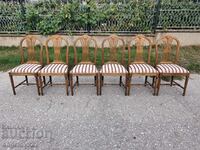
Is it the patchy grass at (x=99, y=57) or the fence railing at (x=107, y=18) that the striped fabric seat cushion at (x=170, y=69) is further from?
the fence railing at (x=107, y=18)

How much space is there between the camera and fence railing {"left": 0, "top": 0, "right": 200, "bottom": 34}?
21.2 ft

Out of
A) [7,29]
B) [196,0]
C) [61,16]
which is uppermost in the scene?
[196,0]

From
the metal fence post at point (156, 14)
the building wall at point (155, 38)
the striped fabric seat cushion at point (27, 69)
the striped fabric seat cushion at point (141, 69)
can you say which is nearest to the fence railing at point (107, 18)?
the metal fence post at point (156, 14)

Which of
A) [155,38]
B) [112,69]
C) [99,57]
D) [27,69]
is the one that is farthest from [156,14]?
[27,69]

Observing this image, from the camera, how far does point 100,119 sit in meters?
3.41

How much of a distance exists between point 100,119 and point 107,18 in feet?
13.1

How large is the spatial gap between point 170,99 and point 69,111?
6.49ft

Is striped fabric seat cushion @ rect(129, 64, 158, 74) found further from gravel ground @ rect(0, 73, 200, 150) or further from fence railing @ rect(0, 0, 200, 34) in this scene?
fence railing @ rect(0, 0, 200, 34)

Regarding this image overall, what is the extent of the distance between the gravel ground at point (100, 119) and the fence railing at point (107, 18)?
269 cm

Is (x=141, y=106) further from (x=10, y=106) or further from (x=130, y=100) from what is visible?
(x=10, y=106)

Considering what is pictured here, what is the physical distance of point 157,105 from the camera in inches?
151

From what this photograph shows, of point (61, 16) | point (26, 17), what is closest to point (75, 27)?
point (61, 16)

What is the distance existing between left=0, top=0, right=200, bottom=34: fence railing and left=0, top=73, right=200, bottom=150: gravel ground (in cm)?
269

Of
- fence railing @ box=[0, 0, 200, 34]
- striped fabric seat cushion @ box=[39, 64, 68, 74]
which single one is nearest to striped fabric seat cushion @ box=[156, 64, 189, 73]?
striped fabric seat cushion @ box=[39, 64, 68, 74]
